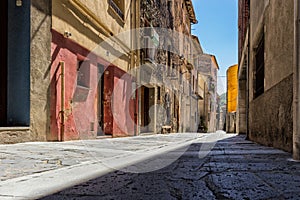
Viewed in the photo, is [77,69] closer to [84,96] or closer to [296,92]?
[84,96]

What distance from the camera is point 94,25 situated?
25.8 feet

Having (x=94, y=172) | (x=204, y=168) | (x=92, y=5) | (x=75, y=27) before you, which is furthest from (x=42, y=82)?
(x=204, y=168)

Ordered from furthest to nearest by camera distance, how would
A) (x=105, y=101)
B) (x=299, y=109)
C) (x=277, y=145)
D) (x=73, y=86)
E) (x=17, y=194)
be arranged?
(x=105, y=101), (x=73, y=86), (x=277, y=145), (x=299, y=109), (x=17, y=194)

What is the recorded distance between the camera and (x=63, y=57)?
6270 millimetres

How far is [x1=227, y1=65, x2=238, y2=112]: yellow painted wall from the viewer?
21734 mm

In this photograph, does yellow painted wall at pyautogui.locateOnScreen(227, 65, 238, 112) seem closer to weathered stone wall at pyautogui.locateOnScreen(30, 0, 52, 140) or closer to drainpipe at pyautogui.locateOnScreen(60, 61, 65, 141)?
drainpipe at pyautogui.locateOnScreen(60, 61, 65, 141)

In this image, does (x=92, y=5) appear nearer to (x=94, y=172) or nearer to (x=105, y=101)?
(x=105, y=101)

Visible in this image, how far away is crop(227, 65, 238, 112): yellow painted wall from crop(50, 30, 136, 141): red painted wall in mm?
12390

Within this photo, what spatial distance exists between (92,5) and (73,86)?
2.06 meters

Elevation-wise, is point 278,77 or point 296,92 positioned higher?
point 278,77

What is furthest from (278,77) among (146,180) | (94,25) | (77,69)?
(94,25)

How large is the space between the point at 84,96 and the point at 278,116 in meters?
4.27

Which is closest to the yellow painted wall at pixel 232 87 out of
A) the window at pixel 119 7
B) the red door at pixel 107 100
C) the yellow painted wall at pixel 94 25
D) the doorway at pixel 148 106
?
the doorway at pixel 148 106

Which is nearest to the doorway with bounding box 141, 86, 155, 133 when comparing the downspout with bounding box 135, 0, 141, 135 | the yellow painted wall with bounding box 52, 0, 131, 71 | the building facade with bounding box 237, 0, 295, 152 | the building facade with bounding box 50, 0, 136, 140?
the downspout with bounding box 135, 0, 141, 135
